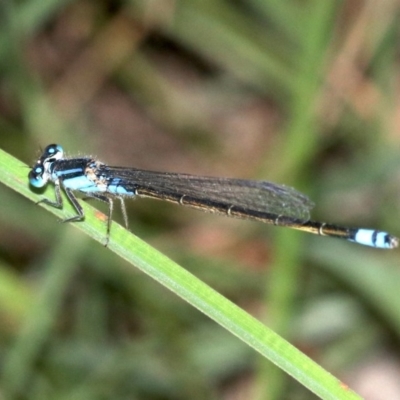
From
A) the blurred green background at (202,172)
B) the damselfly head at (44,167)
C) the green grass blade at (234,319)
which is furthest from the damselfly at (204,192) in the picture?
the green grass blade at (234,319)

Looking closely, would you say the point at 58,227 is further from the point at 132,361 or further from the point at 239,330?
the point at 239,330

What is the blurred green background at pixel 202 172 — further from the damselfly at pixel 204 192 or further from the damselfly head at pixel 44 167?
the damselfly head at pixel 44 167

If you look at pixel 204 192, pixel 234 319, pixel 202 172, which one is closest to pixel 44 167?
pixel 204 192

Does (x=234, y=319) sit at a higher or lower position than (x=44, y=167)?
Result: lower

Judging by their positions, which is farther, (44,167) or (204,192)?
(204,192)

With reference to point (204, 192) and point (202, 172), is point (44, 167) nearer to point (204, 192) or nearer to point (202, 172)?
point (204, 192)

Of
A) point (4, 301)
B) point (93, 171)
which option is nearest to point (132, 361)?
point (4, 301)
